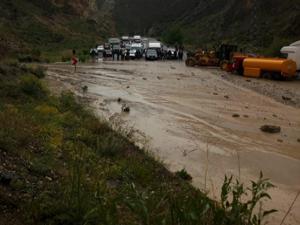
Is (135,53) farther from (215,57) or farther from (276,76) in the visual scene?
(276,76)

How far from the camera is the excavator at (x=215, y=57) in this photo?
46969 mm

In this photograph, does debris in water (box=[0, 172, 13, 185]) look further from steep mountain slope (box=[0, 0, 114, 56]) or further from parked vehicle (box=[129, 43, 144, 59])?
parked vehicle (box=[129, 43, 144, 59])

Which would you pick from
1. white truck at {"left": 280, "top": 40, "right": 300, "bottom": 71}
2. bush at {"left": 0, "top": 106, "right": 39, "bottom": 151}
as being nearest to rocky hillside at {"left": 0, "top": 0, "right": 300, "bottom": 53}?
white truck at {"left": 280, "top": 40, "right": 300, "bottom": 71}

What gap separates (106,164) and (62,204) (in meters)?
3.88

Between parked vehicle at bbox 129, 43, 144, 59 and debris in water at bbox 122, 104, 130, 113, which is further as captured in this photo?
parked vehicle at bbox 129, 43, 144, 59

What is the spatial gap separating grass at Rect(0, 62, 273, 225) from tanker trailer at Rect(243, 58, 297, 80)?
21.9 meters

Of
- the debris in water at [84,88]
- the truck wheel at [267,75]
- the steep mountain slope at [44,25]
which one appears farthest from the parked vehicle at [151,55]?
the debris in water at [84,88]

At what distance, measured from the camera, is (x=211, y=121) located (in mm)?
20078

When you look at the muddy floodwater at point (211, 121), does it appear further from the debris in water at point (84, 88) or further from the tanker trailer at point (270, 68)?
the tanker trailer at point (270, 68)

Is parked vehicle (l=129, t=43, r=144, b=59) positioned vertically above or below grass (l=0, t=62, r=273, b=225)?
below

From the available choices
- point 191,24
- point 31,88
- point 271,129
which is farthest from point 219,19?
point 31,88

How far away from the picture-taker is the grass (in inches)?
175

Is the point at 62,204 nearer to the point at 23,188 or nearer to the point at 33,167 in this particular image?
the point at 23,188

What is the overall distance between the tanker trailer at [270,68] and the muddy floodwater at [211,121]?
2.76 ft
